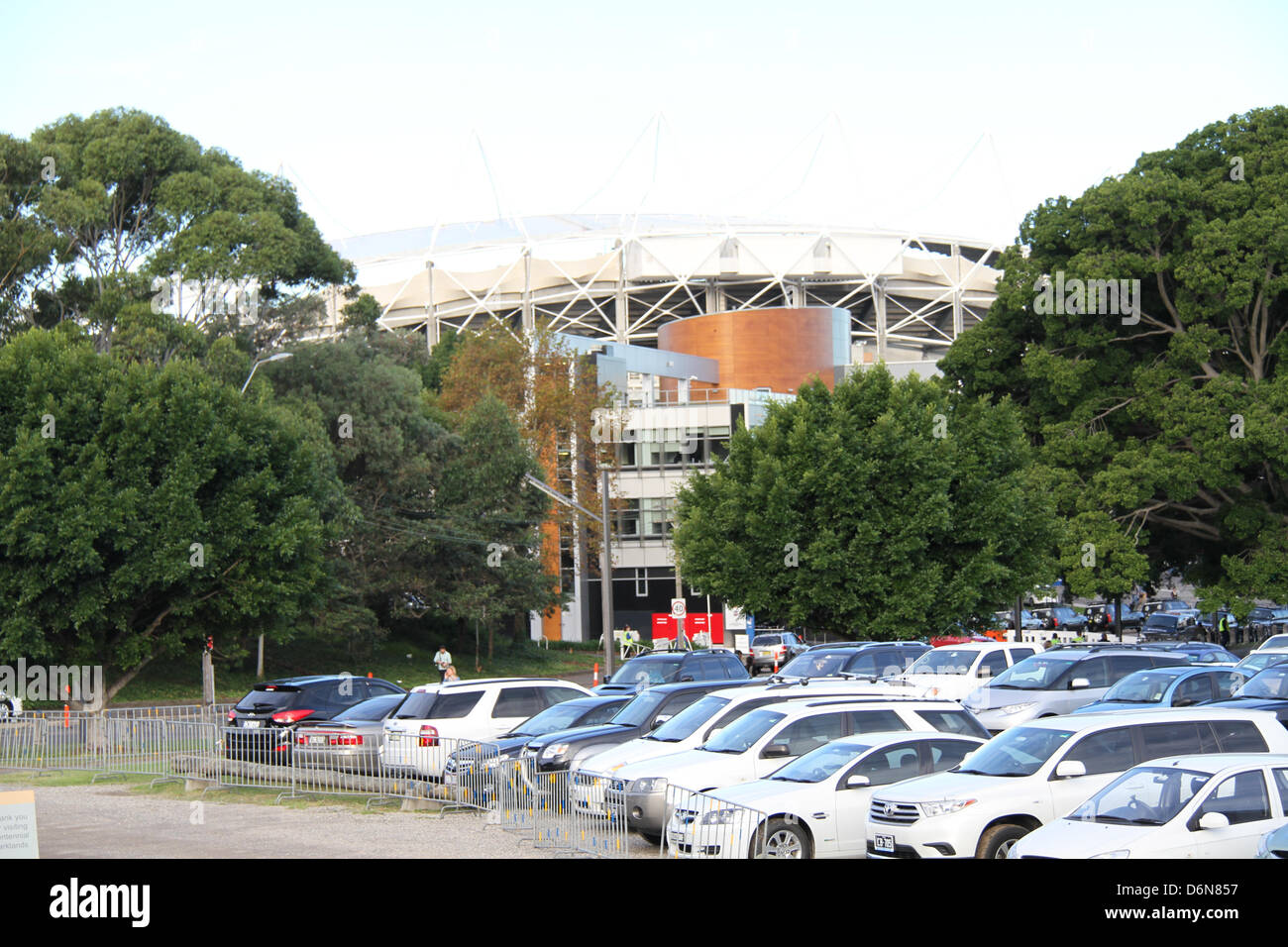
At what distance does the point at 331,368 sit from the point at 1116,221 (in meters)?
30.1

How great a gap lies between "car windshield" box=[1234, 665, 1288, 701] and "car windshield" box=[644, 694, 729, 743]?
743 centimetres

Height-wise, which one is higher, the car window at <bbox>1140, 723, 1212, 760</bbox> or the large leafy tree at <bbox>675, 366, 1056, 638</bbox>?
the large leafy tree at <bbox>675, 366, 1056, 638</bbox>

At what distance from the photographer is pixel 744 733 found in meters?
15.5

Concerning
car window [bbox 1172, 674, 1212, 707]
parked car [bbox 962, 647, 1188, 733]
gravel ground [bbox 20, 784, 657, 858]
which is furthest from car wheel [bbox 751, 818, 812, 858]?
parked car [bbox 962, 647, 1188, 733]

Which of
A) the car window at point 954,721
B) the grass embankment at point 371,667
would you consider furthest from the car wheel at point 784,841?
the grass embankment at point 371,667

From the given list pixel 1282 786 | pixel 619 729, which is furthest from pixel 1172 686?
pixel 1282 786

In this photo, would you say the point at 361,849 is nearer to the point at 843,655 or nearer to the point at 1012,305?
the point at 843,655

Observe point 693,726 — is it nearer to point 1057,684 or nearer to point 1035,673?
point 1057,684

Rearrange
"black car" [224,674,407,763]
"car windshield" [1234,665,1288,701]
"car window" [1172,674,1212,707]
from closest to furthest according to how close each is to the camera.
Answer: "car windshield" [1234,665,1288,701] < "car window" [1172,674,1212,707] < "black car" [224,674,407,763]

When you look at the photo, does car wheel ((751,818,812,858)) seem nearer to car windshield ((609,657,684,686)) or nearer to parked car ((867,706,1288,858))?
parked car ((867,706,1288,858))

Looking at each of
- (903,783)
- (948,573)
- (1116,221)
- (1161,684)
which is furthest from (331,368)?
(903,783)

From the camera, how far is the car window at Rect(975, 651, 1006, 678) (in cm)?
2630

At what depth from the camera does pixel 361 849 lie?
14281 millimetres

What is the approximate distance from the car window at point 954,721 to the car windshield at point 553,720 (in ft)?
18.9
